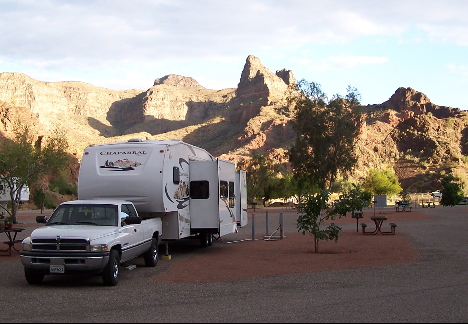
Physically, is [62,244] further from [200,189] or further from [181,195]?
[200,189]

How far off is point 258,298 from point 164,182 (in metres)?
5.67

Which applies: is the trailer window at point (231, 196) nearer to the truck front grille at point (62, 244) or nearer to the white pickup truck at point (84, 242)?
the white pickup truck at point (84, 242)

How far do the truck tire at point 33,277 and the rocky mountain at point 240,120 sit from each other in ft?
214

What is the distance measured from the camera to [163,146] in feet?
48.1

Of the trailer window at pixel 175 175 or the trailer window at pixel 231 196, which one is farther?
the trailer window at pixel 231 196

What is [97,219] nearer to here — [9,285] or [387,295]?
[9,285]

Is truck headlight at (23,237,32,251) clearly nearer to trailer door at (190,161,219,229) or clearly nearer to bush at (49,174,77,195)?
trailer door at (190,161,219,229)

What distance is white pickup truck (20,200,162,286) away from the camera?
1035cm

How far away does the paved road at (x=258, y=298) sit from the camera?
793 cm

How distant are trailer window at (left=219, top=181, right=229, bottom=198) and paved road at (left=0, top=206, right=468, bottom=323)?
422 centimetres

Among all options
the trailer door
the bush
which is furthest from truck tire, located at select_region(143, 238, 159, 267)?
the bush

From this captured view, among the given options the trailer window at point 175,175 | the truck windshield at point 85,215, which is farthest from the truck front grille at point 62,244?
the trailer window at point 175,175

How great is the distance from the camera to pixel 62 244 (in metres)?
10.4

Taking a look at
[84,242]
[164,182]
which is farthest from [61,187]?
[84,242]
